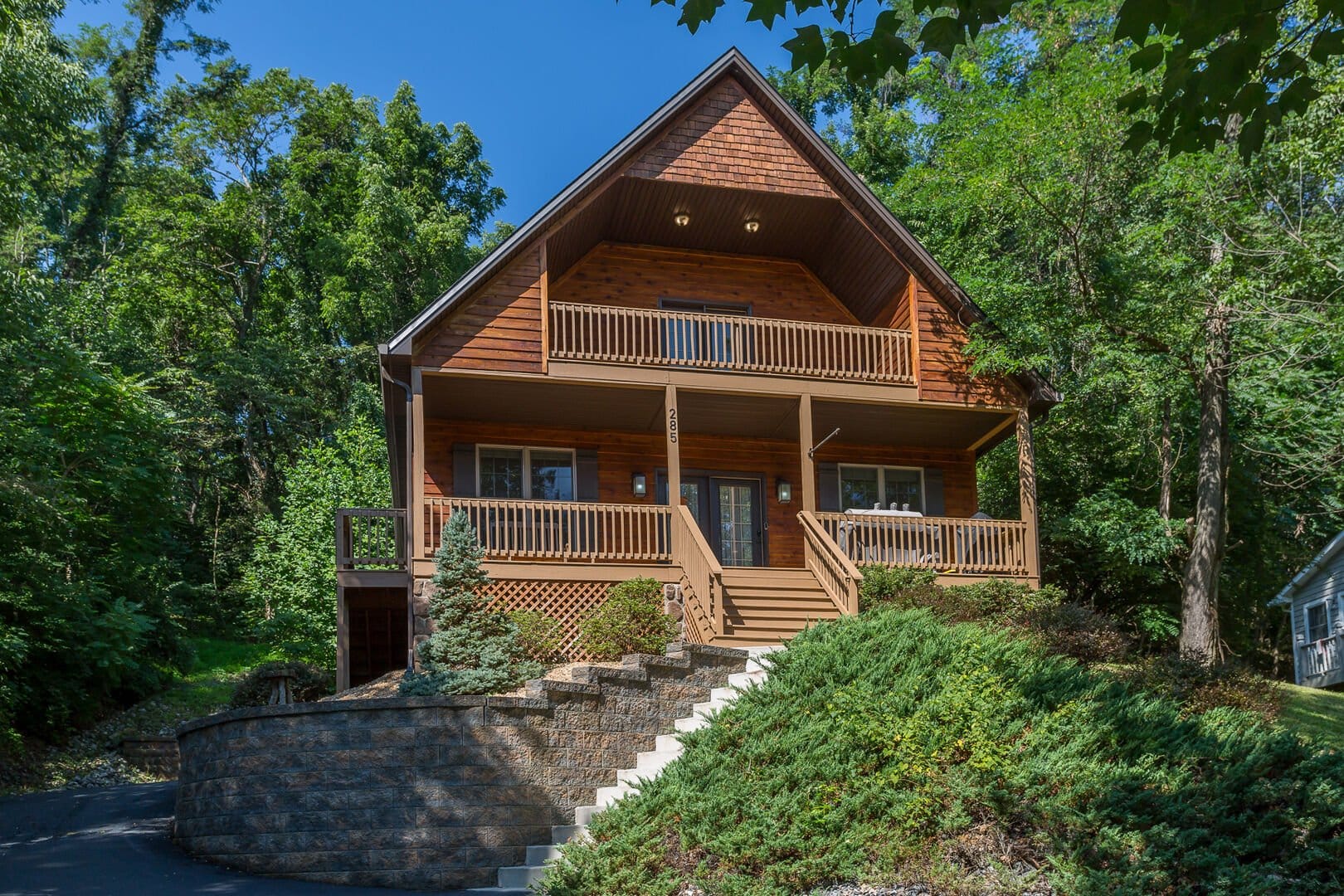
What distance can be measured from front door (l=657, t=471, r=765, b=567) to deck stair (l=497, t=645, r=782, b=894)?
16.8 ft

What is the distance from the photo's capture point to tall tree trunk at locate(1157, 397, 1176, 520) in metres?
21.6

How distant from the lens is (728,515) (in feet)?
62.0

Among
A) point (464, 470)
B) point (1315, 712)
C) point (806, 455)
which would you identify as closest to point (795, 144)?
point (806, 455)

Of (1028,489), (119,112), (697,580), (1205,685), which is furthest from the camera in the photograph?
(119,112)

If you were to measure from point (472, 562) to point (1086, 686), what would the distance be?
24.6 feet

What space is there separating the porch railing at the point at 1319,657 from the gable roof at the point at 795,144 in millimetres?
13223

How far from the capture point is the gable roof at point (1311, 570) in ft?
83.7

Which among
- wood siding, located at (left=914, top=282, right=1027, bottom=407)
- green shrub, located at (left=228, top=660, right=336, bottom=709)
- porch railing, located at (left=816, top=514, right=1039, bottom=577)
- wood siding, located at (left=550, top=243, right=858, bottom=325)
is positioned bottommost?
green shrub, located at (left=228, top=660, right=336, bottom=709)

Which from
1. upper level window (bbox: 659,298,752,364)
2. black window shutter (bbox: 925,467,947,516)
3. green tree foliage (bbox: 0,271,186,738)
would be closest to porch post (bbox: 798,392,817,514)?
upper level window (bbox: 659,298,752,364)

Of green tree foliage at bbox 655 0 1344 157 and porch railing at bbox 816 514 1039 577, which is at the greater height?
green tree foliage at bbox 655 0 1344 157

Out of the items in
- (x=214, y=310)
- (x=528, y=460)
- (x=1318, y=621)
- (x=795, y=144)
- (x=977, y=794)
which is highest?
(x=214, y=310)

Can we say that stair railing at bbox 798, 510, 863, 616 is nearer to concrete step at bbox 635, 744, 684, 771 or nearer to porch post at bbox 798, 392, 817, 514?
porch post at bbox 798, 392, 817, 514

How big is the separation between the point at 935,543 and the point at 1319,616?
15037 millimetres

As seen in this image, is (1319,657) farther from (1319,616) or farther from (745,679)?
(745,679)
